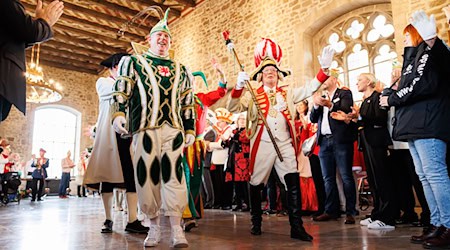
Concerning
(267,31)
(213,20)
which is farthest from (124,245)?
(213,20)

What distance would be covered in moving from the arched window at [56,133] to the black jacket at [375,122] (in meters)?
15.0

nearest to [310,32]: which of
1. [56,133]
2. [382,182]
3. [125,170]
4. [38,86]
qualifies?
[382,182]

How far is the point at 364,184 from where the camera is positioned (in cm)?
638

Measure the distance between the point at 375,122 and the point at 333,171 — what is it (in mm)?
773

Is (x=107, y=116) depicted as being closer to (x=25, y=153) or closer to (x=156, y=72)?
(x=156, y=72)

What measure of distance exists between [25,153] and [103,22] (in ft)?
21.4

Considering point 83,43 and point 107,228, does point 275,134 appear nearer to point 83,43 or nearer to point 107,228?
point 107,228

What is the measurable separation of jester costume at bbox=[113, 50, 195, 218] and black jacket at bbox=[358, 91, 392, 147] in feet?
5.95

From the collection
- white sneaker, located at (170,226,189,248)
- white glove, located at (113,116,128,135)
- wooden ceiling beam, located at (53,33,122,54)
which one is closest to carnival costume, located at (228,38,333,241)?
white sneaker, located at (170,226,189,248)

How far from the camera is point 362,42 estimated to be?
22.4 ft

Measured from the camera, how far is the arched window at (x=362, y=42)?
645 cm

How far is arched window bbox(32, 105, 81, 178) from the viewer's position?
15.5 meters

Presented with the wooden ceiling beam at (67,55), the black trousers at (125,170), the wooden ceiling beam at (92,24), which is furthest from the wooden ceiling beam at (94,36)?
the black trousers at (125,170)

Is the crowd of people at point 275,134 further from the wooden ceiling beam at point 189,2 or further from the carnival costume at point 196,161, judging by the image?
the wooden ceiling beam at point 189,2
